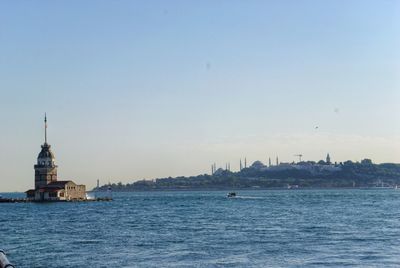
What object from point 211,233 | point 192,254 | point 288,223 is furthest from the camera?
point 288,223

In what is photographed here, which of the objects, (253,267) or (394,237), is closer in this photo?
(253,267)

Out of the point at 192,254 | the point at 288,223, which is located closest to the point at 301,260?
the point at 192,254

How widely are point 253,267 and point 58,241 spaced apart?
87.7ft

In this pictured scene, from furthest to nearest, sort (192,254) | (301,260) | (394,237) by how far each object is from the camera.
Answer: (394,237)
(192,254)
(301,260)

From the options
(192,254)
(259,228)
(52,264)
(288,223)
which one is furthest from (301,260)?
(288,223)

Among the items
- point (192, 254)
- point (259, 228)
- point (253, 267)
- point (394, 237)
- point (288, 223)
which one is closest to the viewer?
point (253, 267)

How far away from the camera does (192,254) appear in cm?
5097

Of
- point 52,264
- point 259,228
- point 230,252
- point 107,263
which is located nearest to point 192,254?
point 230,252

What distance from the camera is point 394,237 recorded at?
2530 inches

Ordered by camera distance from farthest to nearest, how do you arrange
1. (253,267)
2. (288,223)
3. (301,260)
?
(288,223), (301,260), (253,267)

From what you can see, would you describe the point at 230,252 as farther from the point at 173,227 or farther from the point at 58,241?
the point at 173,227

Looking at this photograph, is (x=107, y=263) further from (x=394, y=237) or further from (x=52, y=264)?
(x=394, y=237)

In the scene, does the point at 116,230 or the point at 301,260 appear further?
the point at 116,230

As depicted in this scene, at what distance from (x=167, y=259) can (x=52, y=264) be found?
758 cm
